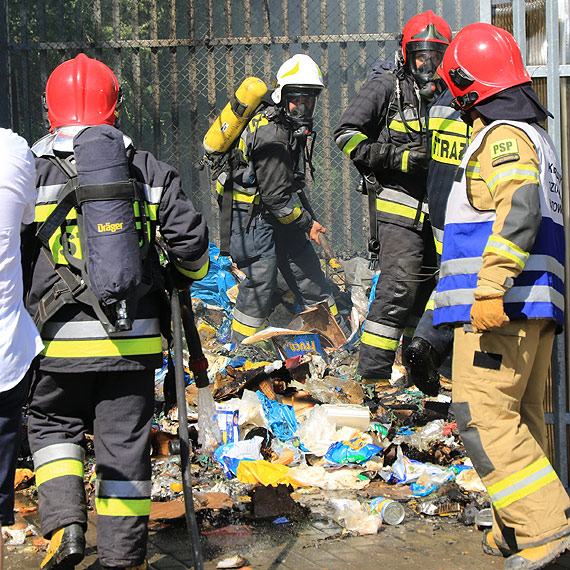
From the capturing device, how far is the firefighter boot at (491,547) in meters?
3.32

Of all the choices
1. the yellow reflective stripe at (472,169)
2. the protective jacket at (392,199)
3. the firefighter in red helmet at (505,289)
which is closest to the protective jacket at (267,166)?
the protective jacket at (392,199)

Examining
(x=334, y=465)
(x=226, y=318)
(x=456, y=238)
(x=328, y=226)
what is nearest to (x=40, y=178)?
(x=456, y=238)

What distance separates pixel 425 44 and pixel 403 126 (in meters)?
0.51

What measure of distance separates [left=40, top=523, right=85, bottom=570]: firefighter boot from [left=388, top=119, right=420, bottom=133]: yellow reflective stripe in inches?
127

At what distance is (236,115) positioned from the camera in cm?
718

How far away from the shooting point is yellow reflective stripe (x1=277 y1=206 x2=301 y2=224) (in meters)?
7.67

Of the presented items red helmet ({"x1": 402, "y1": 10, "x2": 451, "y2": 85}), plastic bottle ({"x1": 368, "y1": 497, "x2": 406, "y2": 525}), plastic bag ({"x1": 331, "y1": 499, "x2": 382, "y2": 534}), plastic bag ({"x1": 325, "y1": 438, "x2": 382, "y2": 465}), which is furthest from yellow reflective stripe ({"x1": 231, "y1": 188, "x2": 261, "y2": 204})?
plastic bottle ({"x1": 368, "y1": 497, "x2": 406, "y2": 525})

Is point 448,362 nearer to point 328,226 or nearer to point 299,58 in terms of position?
point 299,58

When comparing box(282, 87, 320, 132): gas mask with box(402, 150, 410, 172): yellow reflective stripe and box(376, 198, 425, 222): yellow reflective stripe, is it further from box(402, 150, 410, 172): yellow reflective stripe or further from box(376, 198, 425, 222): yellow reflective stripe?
box(402, 150, 410, 172): yellow reflective stripe

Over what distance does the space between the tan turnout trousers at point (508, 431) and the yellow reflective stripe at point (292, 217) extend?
14.9 feet

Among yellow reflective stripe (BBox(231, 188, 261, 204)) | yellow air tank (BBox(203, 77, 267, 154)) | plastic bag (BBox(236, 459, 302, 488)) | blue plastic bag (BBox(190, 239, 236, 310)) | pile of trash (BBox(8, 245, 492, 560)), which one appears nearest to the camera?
pile of trash (BBox(8, 245, 492, 560))

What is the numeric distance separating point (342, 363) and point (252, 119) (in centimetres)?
233

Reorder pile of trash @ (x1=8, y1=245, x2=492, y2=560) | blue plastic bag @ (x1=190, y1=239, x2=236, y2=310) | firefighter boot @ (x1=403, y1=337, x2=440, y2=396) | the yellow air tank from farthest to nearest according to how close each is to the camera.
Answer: blue plastic bag @ (x1=190, y1=239, x2=236, y2=310) < the yellow air tank < firefighter boot @ (x1=403, y1=337, x2=440, y2=396) < pile of trash @ (x1=8, y1=245, x2=492, y2=560)

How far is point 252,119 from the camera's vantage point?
7461mm
